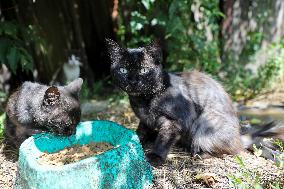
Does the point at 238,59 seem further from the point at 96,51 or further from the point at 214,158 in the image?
the point at 214,158

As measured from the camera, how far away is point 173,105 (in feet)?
12.8

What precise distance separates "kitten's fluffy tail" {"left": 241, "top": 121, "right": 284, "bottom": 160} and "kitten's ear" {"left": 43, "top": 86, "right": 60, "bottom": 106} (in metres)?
1.67

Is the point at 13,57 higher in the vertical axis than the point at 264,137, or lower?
higher

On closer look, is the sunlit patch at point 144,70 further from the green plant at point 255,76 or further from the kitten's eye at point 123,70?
the green plant at point 255,76

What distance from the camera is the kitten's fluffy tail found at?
3.93 meters

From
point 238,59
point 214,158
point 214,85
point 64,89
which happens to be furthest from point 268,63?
point 64,89

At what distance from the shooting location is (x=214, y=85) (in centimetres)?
417

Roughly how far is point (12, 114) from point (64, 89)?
577 millimetres

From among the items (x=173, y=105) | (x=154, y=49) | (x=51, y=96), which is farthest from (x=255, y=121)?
(x=51, y=96)

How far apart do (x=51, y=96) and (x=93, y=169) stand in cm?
95

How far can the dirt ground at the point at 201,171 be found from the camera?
11.5ft

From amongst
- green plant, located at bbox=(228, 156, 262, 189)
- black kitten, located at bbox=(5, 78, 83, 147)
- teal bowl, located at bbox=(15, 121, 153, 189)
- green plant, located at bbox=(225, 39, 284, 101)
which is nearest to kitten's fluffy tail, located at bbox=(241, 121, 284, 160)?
green plant, located at bbox=(228, 156, 262, 189)

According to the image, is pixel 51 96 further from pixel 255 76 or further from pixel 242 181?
pixel 255 76

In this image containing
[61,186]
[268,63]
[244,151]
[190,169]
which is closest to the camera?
[61,186]
